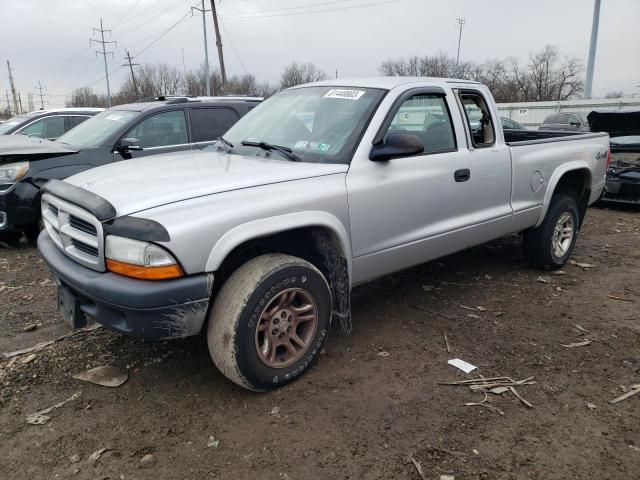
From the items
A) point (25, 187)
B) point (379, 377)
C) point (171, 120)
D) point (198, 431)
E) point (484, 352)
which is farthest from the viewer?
point (171, 120)

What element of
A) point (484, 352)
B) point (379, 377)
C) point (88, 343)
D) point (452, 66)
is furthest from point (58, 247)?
point (452, 66)

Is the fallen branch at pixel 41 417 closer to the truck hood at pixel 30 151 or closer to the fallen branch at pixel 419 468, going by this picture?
the fallen branch at pixel 419 468

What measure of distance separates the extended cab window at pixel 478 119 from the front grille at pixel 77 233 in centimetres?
297

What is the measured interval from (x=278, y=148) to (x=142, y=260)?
1.40 m

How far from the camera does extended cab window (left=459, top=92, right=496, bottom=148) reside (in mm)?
4195

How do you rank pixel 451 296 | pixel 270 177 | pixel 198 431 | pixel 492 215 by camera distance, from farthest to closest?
pixel 451 296 < pixel 492 215 < pixel 270 177 < pixel 198 431

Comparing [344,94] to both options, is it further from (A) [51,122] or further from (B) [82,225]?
(A) [51,122]

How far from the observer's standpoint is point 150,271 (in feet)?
8.12

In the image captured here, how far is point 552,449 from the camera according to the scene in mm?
2518

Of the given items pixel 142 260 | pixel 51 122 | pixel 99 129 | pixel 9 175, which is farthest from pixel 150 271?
pixel 51 122

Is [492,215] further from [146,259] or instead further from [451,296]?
[146,259]

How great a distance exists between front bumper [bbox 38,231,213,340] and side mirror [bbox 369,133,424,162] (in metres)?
1.40

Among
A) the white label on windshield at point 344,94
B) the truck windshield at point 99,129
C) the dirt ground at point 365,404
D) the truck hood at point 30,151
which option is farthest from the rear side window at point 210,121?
the white label on windshield at point 344,94

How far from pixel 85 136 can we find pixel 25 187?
1.14 meters
